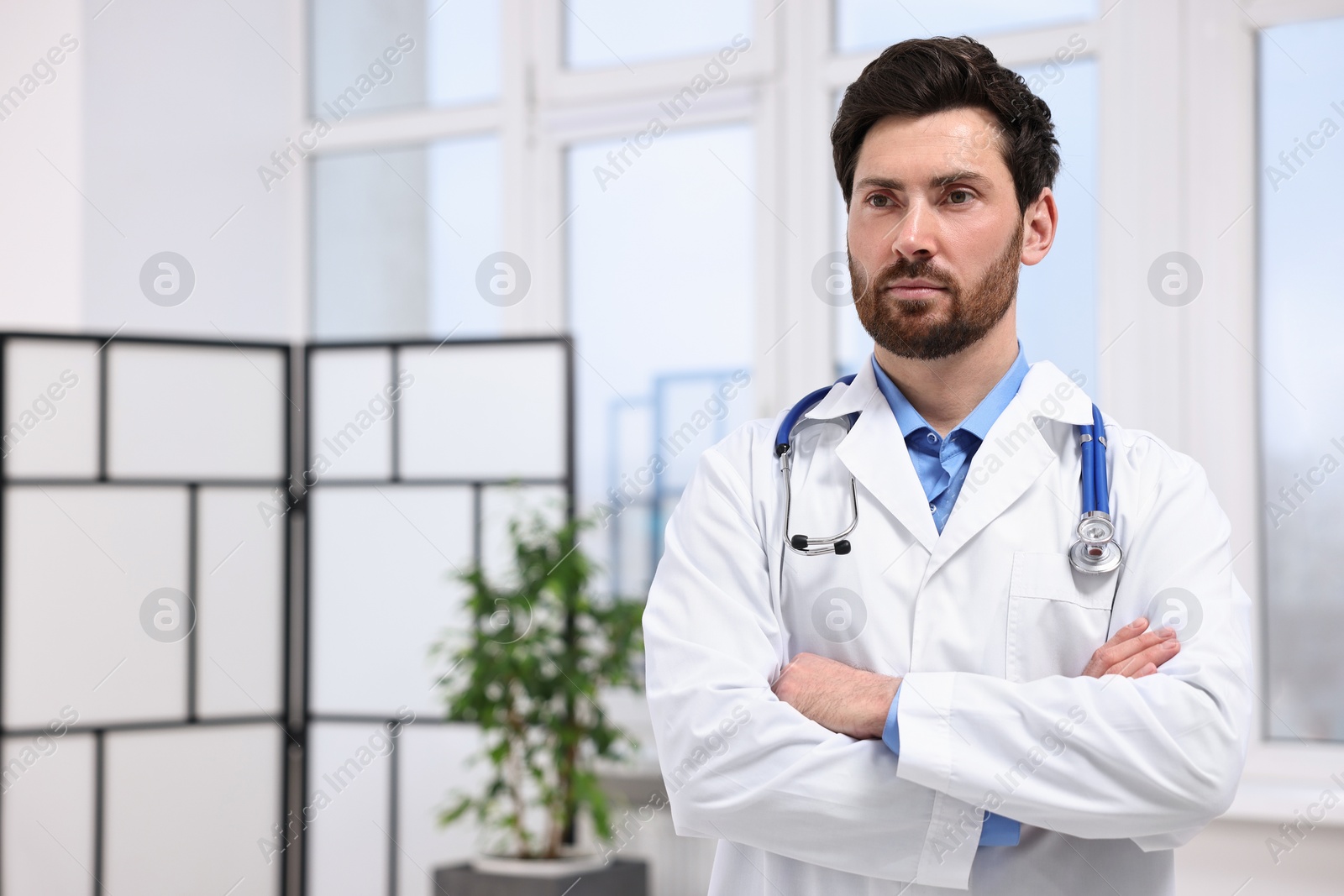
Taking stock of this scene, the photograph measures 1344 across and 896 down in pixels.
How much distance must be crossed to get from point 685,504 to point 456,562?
2.14 metres

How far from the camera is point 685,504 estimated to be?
57.4 inches

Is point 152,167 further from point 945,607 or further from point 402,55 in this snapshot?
point 945,607

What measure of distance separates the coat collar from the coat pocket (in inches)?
3.3

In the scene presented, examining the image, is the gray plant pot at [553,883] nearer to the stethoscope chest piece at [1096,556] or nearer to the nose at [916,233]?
the stethoscope chest piece at [1096,556]

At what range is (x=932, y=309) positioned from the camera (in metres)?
1.34

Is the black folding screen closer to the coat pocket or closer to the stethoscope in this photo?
the stethoscope

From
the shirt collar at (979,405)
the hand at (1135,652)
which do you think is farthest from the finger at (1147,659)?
the shirt collar at (979,405)

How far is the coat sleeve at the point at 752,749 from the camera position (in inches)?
47.7

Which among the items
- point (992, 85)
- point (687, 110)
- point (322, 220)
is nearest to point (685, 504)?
point (992, 85)

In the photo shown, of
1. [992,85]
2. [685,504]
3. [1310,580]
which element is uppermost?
[992,85]

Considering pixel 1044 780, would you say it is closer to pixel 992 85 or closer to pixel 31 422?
pixel 992 85

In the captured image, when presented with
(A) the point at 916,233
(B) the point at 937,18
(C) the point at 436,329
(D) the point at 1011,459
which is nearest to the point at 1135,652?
(D) the point at 1011,459

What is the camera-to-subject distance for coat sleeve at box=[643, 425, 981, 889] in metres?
1.21

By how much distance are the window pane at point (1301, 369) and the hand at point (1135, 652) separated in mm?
1835
